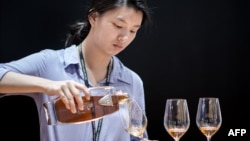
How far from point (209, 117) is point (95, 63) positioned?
57 centimetres

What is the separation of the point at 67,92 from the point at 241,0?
1.60 meters

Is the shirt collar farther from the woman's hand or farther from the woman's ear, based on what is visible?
the woman's hand

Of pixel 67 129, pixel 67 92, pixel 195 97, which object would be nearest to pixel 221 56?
pixel 195 97

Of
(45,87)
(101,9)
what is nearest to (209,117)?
(45,87)

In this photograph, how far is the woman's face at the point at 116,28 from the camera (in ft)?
4.98

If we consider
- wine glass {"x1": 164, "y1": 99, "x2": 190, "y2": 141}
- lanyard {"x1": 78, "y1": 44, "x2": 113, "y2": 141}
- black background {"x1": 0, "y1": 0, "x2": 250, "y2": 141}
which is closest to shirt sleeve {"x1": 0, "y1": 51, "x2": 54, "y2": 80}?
lanyard {"x1": 78, "y1": 44, "x2": 113, "y2": 141}

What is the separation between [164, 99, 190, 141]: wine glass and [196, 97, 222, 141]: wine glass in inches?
2.7

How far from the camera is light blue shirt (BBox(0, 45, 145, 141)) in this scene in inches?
57.4

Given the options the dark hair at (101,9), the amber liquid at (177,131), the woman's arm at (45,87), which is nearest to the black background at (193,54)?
the dark hair at (101,9)

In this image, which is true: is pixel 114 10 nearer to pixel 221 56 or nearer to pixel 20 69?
pixel 20 69

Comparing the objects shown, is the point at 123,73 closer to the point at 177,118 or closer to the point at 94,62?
the point at 94,62

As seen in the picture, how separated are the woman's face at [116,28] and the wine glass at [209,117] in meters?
0.42

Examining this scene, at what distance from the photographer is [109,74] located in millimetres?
1635

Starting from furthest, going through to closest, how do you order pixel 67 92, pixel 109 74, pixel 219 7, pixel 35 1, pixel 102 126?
pixel 219 7, pixel 35 1, pixel 109 74, pixel 102 126, pixel 67 92
